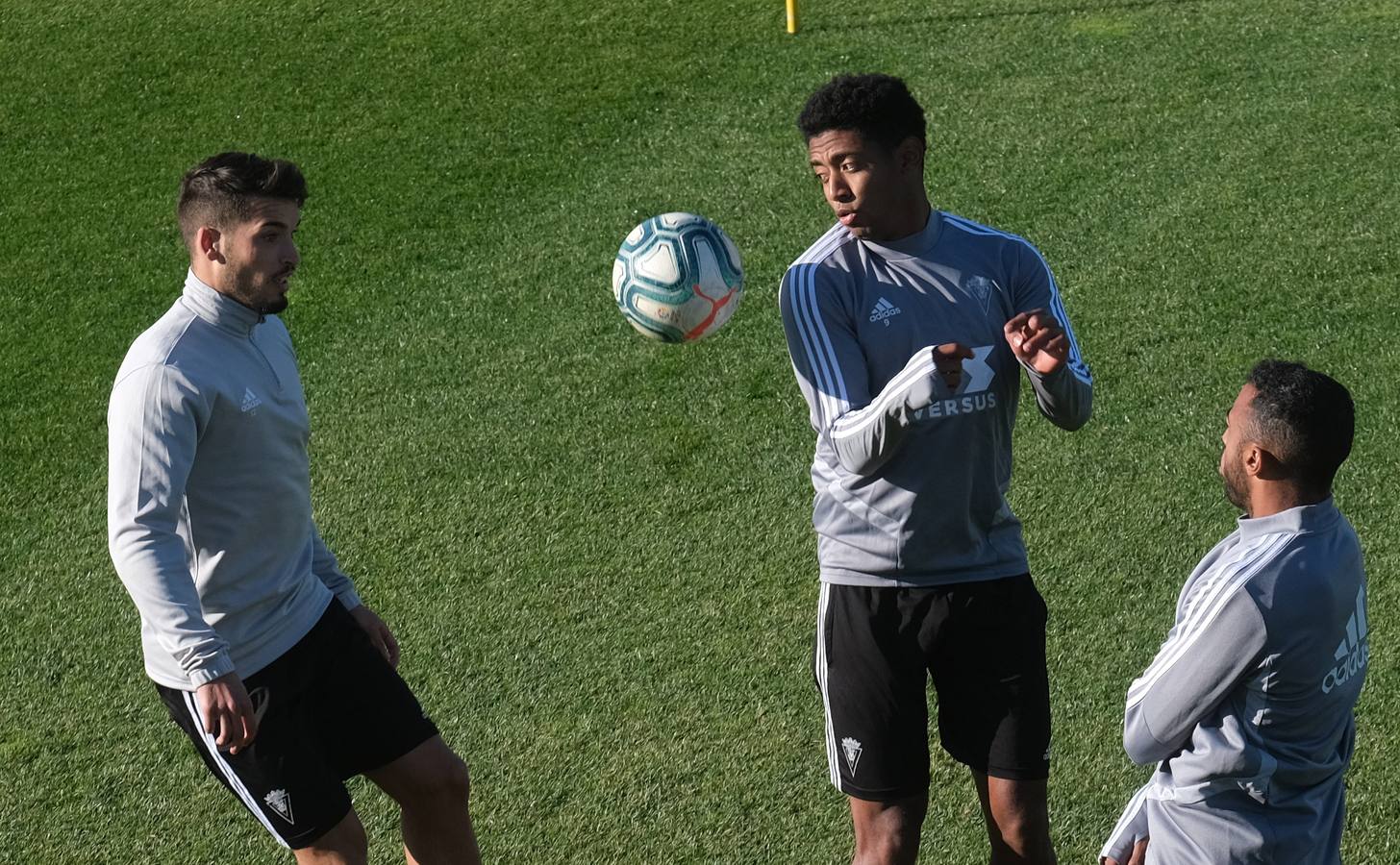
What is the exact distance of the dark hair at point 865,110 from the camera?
3951mm

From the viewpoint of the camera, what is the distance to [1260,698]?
320 centimetres

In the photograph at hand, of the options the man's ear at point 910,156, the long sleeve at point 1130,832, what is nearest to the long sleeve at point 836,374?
the man's ear at point 910,156

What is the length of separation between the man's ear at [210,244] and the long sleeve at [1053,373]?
81.2 inches

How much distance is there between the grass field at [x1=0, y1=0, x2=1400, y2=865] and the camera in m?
5.56

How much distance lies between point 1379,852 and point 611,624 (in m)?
2.91

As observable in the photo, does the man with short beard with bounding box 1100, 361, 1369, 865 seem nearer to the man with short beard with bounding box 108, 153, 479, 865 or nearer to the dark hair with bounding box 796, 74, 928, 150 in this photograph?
the dark hair with bounding box 796, 74, 928, 150

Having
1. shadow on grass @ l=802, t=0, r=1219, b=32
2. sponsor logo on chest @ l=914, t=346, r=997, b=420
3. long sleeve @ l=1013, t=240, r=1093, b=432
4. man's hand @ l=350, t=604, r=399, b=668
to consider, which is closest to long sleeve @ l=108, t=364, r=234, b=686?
man's hand @ l=350, t=604, r=399, b=668

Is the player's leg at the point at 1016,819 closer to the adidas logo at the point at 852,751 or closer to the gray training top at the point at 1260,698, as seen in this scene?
the adidas logo at the point at 852,751

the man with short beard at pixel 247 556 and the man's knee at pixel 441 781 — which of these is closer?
the man with short beard at pixel 247 556

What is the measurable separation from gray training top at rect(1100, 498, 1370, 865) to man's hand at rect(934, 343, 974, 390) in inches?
27.5

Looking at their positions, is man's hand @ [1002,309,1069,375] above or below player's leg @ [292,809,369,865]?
above

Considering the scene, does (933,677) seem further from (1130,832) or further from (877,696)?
(1130,832)

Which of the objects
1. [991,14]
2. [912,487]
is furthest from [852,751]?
[991,14]

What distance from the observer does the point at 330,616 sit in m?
4.36
